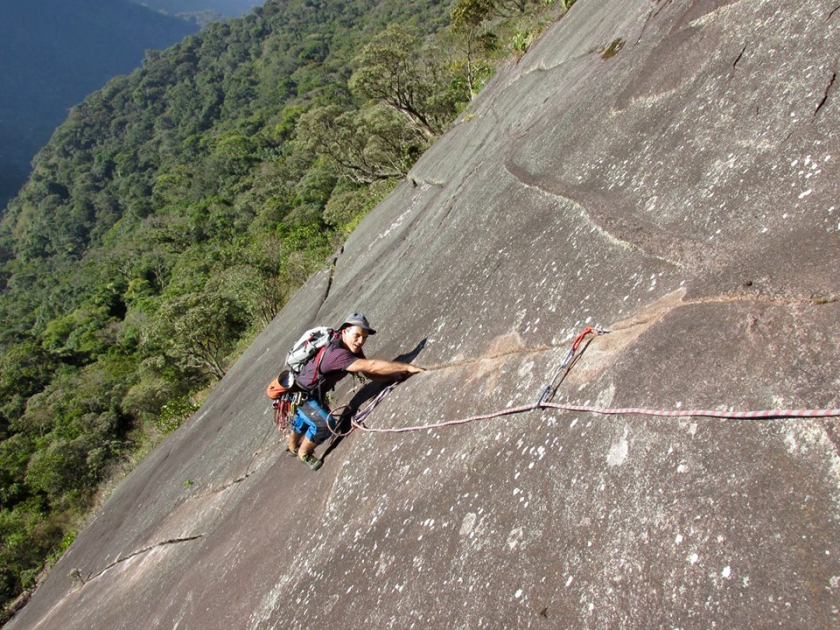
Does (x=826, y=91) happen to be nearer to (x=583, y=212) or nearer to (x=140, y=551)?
(x=583, y=212)

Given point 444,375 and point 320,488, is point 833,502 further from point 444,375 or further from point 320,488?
point 320,488

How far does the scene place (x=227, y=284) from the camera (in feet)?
88.8

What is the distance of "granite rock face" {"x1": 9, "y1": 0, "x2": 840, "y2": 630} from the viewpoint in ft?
8.13

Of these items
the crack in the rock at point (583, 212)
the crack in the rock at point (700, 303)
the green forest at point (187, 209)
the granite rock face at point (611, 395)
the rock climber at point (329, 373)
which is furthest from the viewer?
the green forest at point (187, 209)

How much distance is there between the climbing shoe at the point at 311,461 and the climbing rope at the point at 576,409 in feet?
1.52

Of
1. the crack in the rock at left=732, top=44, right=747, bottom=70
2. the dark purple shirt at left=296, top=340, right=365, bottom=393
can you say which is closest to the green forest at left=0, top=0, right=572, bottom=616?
the crack in the rock at left=732, top=44, right=747, bottom=70

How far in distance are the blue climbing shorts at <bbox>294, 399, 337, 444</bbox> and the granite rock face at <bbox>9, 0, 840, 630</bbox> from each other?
23 cm

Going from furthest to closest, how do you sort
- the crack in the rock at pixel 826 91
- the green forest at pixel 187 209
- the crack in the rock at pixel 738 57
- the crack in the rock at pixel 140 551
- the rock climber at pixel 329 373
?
the green forest at pixel 187 209 < the crack in the rock at pixel 140 551 < the rock climber at pixel 329 373 < the crack in the rock at pixel 738 57 < the crack in the rock at pixel 826 91

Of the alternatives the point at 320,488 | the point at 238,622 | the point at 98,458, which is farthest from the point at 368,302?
the point at 98,458

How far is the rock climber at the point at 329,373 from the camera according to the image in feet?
17.6

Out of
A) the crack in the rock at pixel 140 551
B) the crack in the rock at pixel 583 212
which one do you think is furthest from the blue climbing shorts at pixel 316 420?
the crack in the rock at pixel 583 212

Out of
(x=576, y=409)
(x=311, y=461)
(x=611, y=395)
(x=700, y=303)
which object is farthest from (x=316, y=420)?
(x=700, y=303)

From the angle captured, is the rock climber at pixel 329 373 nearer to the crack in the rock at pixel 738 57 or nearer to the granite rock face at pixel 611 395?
the granite rock face at pixel 611 395

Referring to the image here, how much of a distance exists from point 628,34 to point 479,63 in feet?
68.9
